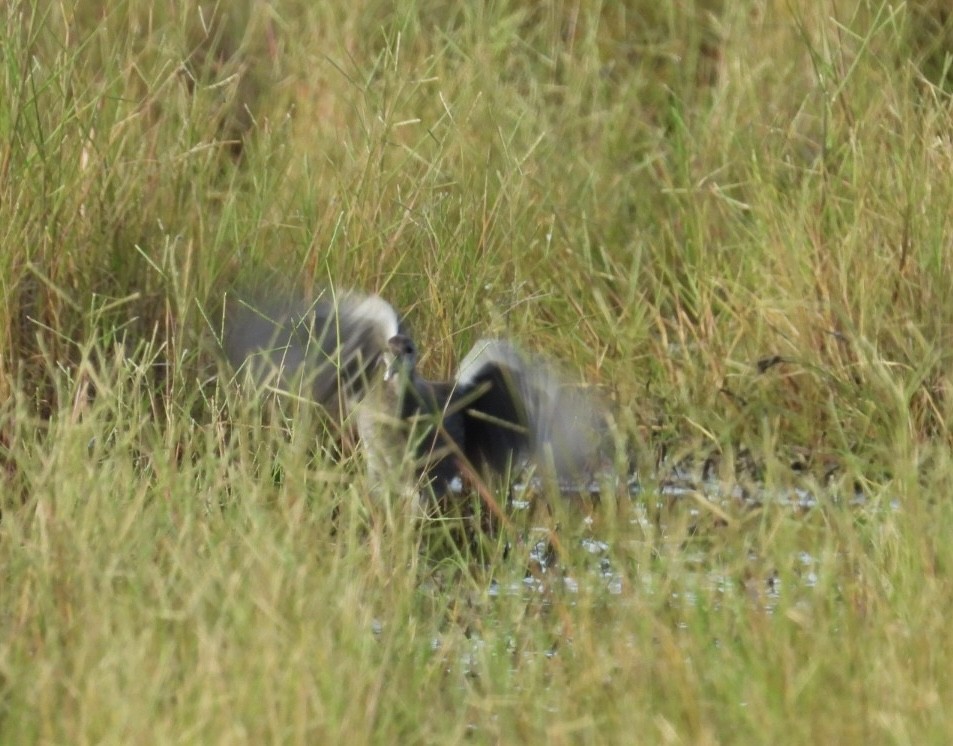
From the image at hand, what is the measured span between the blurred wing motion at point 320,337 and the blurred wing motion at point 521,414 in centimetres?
25

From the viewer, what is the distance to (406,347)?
179 inches

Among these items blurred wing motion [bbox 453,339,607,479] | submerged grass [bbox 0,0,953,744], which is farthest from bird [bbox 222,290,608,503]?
submerged grass [bbox 0,0,953,744]

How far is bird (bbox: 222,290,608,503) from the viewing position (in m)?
4.52

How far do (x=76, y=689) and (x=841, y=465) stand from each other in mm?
2476

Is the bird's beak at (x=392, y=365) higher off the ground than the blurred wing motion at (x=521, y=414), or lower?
higher

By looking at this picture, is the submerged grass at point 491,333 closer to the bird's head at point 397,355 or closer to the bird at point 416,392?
the bird at point 416,392

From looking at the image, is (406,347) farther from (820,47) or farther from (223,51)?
(223,51)

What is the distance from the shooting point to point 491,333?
5.11 metres

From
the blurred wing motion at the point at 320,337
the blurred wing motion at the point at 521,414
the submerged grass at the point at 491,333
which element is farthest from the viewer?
the blurred wing motion at the point at 320,337

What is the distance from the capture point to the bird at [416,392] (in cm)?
452

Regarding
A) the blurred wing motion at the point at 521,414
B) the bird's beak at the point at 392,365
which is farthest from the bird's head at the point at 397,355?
the blurred wing motion at the point at 521,414

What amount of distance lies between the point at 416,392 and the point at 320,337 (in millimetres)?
270

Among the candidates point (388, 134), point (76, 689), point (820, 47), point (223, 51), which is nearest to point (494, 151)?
point (388, 134)

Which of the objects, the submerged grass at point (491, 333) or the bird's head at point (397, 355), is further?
the bird's head at point (397, 355)
